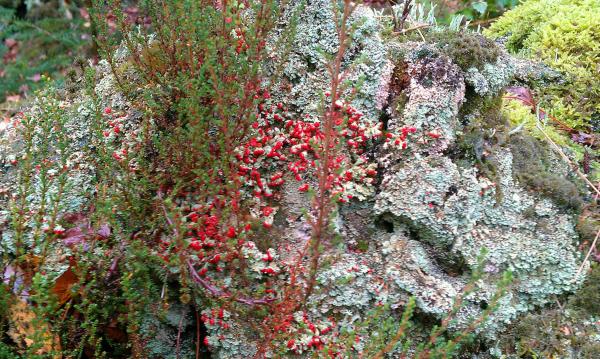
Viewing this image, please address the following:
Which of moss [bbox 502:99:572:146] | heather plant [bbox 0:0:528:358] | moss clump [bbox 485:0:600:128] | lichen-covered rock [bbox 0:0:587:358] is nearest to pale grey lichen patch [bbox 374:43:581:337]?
lichen-covered rock [bbox 0:0:587:358]

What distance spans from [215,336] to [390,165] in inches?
40.3

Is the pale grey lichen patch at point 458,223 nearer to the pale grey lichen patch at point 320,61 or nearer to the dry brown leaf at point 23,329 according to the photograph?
the pale grey lichen patch at point 320,61

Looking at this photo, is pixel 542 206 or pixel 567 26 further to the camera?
pixel 567 26

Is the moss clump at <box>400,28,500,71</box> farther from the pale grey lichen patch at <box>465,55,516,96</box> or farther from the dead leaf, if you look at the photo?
the dead leaf

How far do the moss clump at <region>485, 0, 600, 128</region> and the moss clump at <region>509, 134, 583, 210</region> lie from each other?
2.28 ft

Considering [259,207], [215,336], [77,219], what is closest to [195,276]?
[215,336]

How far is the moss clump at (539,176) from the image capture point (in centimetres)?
246

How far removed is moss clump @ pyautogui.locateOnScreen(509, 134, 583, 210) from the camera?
2.46 m

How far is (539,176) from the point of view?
8.17 ft

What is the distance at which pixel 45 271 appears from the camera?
6.47 ft

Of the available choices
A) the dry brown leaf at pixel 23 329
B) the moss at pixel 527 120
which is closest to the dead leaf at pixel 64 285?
the dry brown leaf at pixel 23 329

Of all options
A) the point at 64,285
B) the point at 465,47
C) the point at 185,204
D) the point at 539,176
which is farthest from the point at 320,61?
the point at 64,285

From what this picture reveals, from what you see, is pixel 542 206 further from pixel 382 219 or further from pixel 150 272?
pixel 150 272

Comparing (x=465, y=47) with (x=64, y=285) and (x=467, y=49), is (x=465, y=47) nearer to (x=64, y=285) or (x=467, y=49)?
(x=467, y=49)
